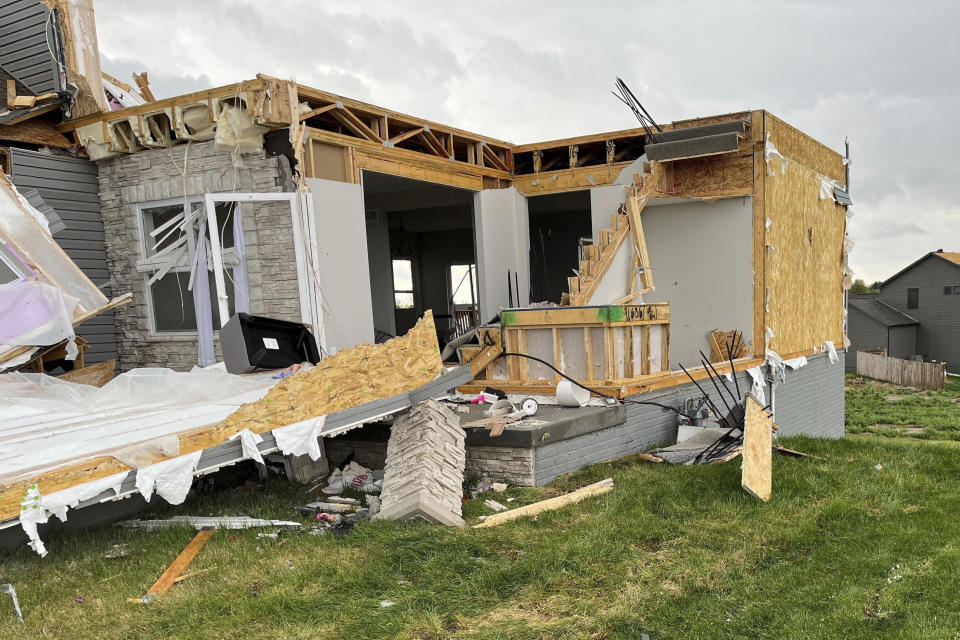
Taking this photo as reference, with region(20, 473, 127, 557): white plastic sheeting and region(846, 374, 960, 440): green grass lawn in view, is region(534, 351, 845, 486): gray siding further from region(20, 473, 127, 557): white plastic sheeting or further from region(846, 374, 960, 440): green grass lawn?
region(846, 374, 960, 440): green grass lawn

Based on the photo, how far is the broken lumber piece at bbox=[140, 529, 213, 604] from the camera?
428cm

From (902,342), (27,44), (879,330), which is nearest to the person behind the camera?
(27,44)

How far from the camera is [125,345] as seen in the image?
9.88 m

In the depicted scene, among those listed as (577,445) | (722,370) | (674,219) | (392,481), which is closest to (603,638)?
(392,481)

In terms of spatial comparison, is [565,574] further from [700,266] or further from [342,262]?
[700,266]

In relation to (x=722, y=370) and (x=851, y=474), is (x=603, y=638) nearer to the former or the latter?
(x=851, y=474)

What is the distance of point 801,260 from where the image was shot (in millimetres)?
12641

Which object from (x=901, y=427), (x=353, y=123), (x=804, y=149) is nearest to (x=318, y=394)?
(x=353, y=123)

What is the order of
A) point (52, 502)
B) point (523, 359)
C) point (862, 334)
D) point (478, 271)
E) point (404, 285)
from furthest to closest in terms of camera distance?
point (862, 334), point (404, 285), point (478, 271), point (523, 359), point (52, 502)

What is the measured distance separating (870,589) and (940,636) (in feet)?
1.89

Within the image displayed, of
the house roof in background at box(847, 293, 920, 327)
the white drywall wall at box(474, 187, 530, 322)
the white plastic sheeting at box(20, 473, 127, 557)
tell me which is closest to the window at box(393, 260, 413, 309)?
the white drywall wall at box(474, 187, 530, 322)

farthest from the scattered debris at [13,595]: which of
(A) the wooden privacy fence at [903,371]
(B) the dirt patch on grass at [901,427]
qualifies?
(A) the wooden privacy fence at [903,371]

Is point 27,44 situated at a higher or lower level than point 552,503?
higher

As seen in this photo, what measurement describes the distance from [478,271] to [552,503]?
6.31 metres
